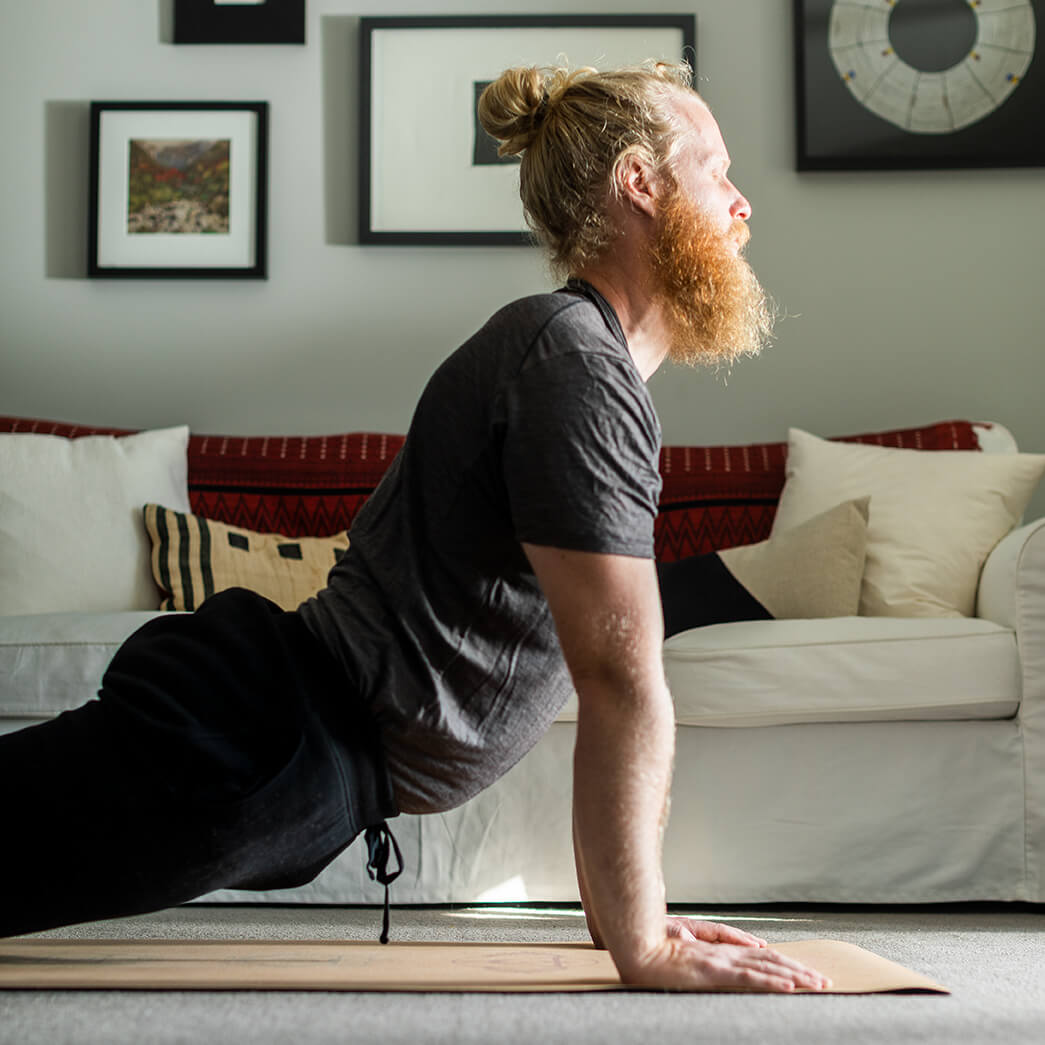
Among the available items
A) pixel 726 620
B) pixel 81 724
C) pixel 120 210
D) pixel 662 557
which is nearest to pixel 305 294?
pixel 120 210

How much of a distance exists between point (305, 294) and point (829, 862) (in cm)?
210

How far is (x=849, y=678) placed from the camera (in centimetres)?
202

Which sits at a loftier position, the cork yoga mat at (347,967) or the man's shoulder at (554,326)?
the man's shoulder at (554,326)

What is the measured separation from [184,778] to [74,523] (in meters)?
1.67

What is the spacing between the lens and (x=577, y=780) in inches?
38.3

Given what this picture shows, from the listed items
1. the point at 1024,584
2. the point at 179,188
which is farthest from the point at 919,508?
the point at 179,188

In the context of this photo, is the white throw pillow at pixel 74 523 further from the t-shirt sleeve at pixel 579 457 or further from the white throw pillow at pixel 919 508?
the t-shirt sleeve at pixel 579 457

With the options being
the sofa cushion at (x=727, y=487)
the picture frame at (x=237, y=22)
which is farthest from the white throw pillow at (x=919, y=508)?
the picture frame at (x=237, y=22)

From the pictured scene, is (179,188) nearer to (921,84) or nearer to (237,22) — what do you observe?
(237,22)

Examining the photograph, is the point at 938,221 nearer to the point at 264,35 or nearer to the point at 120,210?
the point at 264,35

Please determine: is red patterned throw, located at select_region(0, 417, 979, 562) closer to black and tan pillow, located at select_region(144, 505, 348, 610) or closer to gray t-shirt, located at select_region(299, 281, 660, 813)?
black and tan pillow, located at select_region(144, 505, 348, 610)

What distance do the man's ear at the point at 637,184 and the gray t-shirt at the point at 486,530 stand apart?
19 centimetres

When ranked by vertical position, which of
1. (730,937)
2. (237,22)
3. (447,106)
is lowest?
(730,937)

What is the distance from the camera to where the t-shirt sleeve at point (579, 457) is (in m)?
0.95
